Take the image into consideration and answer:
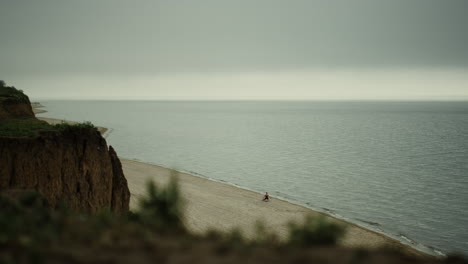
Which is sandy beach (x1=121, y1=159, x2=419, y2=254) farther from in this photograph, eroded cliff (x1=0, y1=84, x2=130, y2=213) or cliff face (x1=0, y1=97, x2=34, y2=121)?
cliff face (x1=0, y1=97, x2=34, y2=121)

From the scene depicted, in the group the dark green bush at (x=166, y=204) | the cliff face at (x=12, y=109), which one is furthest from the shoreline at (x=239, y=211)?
the dark green bush at (x=166, y=204)

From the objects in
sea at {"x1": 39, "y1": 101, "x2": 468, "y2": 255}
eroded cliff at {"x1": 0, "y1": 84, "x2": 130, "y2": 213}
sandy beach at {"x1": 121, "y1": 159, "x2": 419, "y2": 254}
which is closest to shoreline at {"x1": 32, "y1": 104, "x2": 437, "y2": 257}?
sandy beach at {"x1": 121, "y1": 159, "x2": 419, "y2": 254}

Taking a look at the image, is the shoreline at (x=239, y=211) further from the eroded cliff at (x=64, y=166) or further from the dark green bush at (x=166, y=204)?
the dark green bush at (x=166, y=204)

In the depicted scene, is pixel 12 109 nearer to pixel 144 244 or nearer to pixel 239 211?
pixel 239 211

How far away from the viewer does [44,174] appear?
17516 millimetres

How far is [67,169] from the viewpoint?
18.8 m

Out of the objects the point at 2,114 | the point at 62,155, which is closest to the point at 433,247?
the point at 62,155

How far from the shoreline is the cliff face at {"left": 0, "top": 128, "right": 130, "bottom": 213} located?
8.64 meters

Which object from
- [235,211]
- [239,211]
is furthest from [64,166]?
[239,211]

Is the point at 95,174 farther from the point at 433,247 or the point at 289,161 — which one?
the point at 289,161

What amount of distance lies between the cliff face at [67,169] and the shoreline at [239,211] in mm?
8642

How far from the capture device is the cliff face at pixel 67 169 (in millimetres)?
16578

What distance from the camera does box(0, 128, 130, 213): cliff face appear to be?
16.6 metres

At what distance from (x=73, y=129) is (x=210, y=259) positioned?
15.3 m
